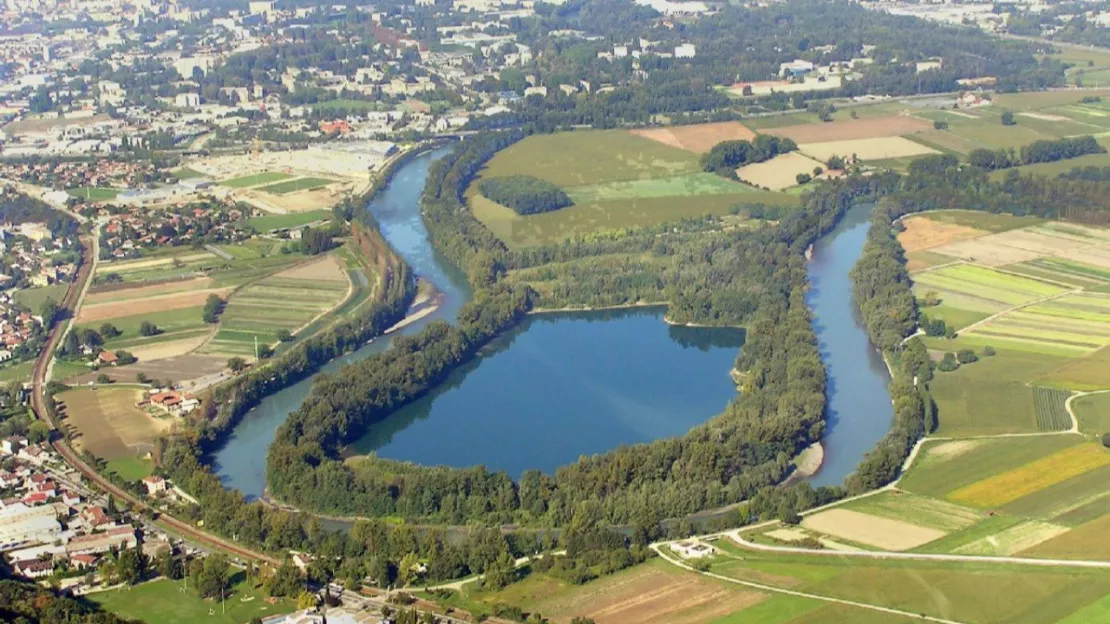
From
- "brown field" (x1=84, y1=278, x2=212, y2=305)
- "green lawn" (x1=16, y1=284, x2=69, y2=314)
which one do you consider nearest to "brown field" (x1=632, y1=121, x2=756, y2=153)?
"brown field" (x1=84, y1=278, x2=212, y2=305)

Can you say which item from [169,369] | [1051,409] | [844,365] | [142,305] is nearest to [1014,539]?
[1051,409]

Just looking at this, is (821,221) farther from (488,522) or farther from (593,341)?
(488,522)

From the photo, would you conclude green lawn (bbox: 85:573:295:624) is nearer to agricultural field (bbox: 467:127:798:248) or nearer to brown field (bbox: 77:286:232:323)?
brown field (bbox: 77:286:232:323)

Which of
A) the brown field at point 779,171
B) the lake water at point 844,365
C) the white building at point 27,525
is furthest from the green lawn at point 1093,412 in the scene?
the brown field at point 779,171

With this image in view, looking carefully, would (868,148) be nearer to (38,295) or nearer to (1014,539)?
(38,295)

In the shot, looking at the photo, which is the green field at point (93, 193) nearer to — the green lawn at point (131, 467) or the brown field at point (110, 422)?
the brown field at point (110, 422)
